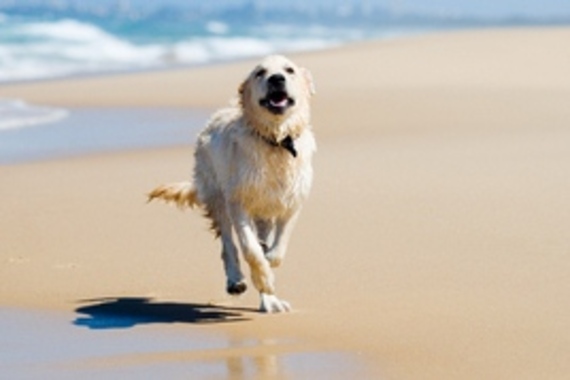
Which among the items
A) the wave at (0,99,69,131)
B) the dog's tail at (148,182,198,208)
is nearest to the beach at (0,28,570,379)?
the dog's tail at (148,182,198,208)

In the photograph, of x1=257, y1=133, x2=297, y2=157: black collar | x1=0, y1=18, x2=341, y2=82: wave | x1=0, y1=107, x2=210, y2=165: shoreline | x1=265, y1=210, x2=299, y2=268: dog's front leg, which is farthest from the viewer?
x1=0, y1=18, x2=341, y2=82: wave

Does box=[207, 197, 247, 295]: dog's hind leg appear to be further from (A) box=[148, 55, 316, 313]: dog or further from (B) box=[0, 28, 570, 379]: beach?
(B) box=[0, 28, 570, 379]: beach

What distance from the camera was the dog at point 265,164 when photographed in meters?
6.78

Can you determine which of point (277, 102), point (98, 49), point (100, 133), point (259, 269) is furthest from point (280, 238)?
point (98, 49)

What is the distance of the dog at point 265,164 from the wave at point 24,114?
26.3 feet

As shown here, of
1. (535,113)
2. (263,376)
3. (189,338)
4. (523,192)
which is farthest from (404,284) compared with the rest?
(535,113)

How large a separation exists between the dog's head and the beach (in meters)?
0.92

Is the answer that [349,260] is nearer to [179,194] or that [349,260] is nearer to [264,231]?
[264,231]

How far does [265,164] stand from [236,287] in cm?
61

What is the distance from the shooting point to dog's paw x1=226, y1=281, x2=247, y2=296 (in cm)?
705

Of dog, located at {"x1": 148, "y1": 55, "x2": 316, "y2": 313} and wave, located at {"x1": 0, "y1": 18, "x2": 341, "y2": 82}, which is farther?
wave, located at {"x1": 0, "y1": 18, "x2": 341, "y2": 82}

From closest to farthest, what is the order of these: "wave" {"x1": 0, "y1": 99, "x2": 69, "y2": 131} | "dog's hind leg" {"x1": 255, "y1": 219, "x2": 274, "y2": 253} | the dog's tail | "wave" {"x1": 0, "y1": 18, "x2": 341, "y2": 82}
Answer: "dog's hind leg" {"x1": 255, "y1": 219, "x2": 274, "y2": 253}, the dog's tail, "wave" {"x1": 0, "y1": 99, "x2": 69, "y2": 131}, "wave" {"x1": 0, "y1": 18, "x2": 341, "y2": 82}

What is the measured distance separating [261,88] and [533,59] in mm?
17229

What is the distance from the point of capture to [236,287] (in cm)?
705
